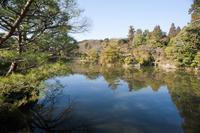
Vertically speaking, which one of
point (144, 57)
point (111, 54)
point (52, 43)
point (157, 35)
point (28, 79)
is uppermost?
point (157, 35)

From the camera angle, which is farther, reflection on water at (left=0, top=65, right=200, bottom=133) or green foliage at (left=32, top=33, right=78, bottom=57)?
reflection on water at (left=0, top=65, right=200, bottom=133)

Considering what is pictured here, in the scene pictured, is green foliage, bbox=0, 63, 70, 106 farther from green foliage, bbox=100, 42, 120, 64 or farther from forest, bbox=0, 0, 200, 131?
green foliage, bbox=100, 42, 120, 64

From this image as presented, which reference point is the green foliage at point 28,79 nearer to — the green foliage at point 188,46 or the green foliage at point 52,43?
the green foliage at point 52,43

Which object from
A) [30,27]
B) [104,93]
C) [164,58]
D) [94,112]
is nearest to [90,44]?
[164,58]

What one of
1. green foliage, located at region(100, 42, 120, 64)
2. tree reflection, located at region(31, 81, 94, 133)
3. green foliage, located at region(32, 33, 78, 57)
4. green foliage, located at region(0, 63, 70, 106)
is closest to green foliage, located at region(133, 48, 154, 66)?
green foliage, located at region(100, 42, 120, 64)

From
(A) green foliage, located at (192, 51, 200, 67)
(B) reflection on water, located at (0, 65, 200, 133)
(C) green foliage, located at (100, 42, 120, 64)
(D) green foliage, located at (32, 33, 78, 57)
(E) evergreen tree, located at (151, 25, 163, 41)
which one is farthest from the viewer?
(E) evergreen tree, located at (151, 25, 163, 41)

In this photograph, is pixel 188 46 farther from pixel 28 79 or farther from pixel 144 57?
pixel 28 79

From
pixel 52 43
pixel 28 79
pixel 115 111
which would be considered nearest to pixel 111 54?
pixel 115 111

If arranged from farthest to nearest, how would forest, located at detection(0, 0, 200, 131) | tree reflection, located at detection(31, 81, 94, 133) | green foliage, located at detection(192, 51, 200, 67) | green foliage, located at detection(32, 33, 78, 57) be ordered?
green foliage, located at detection(192, 51, 200, 67) → tree reflection, located at detection(31, 81, 94, 133) → green foliage, located at detection(32, 33, 78, 57) → forest, located at detection(0, 0, 200, 131)

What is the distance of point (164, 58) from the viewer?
55719 mm

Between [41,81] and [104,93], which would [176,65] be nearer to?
[104,93]

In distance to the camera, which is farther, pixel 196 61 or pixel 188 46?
pixel 188 46

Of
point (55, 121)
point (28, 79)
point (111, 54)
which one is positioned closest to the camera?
point (28, 79)

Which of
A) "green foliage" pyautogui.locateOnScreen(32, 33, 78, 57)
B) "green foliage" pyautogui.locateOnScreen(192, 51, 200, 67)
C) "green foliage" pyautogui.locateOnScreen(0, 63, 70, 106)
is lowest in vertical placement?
"green foliage" pyautogui.locateOnScreen(192, 51, 200, 67)
